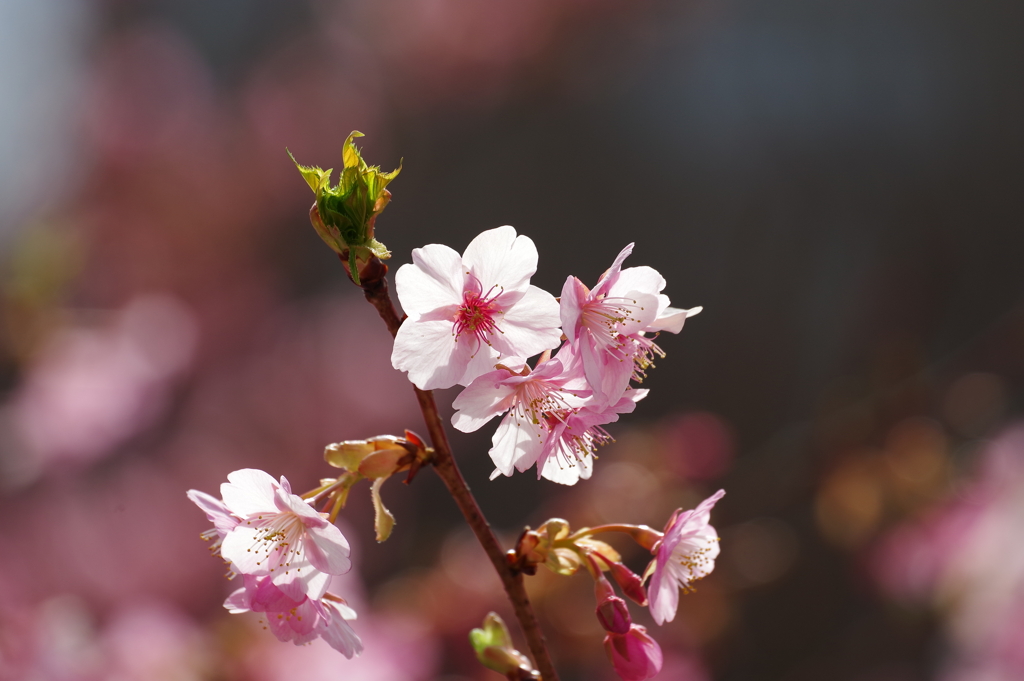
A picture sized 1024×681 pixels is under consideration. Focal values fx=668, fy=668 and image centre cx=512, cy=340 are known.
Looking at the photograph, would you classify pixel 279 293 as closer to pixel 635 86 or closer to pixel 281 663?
pixel 635 86

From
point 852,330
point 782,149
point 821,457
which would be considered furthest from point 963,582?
point 782,149

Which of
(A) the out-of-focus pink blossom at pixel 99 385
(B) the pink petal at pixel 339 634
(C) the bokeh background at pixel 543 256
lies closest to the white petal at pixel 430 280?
(B) the pink petal at pixel 339 634

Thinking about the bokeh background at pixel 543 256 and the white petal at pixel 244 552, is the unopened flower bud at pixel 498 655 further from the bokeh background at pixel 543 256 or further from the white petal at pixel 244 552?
the bokeh background at pixel 543 256

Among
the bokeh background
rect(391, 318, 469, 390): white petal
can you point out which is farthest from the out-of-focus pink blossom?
rect(391, 318, 469, 390): white petal

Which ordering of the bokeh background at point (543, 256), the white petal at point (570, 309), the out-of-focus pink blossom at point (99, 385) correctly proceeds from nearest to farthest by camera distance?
the white petal at point (570, 309), the bokeh background at point (543, 256), the out-of-focus pink blossom at point (99, 385)

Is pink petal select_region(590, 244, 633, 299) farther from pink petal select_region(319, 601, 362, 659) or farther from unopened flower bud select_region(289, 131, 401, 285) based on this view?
pink petal select_region(319, 601, 362, 659)
